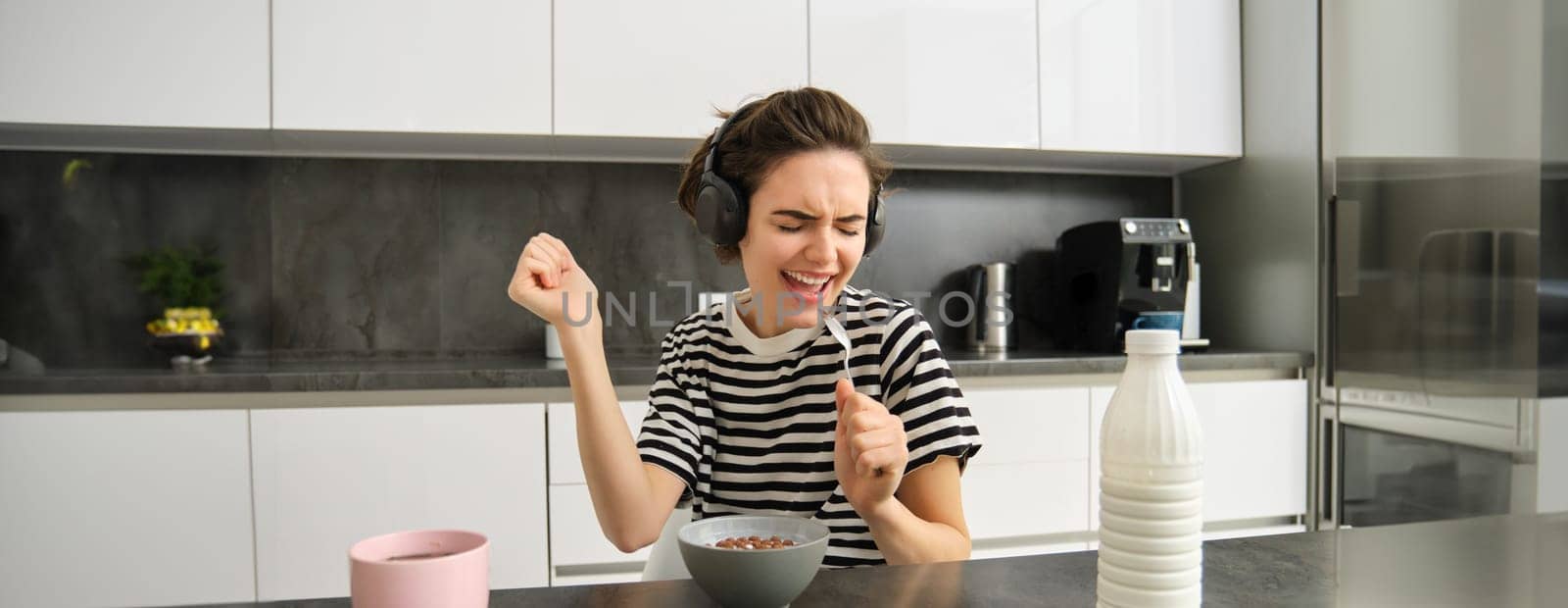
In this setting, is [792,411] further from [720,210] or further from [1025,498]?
[1025,498]

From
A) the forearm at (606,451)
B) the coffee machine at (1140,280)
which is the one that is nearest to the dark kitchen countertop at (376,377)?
the coffee machine at (1140,280)

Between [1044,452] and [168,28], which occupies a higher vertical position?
[168,28]

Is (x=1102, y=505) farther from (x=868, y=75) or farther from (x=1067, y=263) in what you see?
(x=1067, y=263)

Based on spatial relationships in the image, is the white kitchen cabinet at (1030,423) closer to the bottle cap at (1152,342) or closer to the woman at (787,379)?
the woman at (787,379)

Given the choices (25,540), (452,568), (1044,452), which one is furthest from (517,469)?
(452,568)

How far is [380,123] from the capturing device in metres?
2.08

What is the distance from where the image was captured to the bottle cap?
1.73ft

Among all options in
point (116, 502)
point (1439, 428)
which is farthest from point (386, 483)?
point (1439, 428)

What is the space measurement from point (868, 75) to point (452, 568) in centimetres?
193

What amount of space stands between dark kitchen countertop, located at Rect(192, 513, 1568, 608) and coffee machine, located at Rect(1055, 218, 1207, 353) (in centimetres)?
149

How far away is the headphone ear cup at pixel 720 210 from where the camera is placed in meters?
A: 0.99

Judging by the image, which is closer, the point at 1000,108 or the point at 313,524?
the point at 313,524

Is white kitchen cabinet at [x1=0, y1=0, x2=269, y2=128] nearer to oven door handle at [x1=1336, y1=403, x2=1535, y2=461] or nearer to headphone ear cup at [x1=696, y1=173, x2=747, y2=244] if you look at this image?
headphone ear cup at [x1=696, y1=173, x2=747, y2=244]

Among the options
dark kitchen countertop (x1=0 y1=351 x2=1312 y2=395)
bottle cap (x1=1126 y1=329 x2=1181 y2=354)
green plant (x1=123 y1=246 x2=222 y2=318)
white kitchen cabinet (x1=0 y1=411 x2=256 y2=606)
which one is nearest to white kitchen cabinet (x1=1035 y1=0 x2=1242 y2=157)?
dark kitchen countertop (x1=0 y1=351 x2=1312 y2=395)
